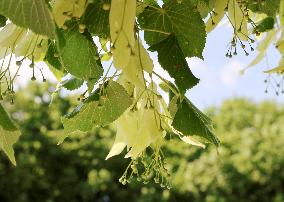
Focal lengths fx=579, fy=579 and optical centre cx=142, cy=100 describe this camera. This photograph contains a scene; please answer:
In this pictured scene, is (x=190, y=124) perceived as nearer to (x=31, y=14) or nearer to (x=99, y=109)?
(x=99, y=109)

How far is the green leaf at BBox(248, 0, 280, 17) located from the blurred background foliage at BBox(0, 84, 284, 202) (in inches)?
254

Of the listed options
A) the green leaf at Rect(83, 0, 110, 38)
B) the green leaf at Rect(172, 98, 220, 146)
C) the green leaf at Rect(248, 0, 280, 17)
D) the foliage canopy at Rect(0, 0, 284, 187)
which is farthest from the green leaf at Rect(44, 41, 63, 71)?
the green leaf at Rect(248, 0, 280, 17)

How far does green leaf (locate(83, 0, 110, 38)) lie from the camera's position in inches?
31.0

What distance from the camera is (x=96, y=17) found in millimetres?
790

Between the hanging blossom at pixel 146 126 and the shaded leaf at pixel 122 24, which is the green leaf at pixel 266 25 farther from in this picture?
the shaded leaf at pixel 122 24

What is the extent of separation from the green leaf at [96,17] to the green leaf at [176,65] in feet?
0.28

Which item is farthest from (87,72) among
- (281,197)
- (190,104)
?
(281,197)

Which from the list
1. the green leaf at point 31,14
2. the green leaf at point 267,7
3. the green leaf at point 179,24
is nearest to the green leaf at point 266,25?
the green leaf at point 267,7

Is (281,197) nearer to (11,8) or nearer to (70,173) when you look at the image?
(70,173)

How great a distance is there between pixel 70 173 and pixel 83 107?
7702 mm

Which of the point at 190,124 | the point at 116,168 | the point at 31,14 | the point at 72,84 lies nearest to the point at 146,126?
the point at 190,124

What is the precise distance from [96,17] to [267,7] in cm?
34

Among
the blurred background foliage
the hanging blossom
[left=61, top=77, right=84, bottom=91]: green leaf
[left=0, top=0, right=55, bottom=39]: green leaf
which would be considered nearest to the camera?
[left=0, top=0, right=55, bottom=39]: green leaf

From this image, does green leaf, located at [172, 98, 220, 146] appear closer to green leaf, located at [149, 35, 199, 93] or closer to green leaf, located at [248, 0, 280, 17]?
green leaf, located at [149, 35, 199, 93]
